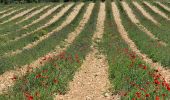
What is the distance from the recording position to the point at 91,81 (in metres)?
16.5

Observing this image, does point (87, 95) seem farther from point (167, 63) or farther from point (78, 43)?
point (78, 43)

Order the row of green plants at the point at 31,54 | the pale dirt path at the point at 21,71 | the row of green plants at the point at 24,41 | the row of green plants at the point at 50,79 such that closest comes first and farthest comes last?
the row of green plants at the point at 50,79
the pale dirt path at the point at 21,71
the row of green plants at the point at 31,54
the row of green plants at the point at 24,41

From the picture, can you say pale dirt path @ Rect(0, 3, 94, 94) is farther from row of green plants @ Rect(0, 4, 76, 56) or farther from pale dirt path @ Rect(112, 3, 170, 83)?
pale dirt path @ Rect(112, 3, 170, 83)

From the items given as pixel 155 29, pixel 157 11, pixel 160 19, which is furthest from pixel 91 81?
pixel 157 11

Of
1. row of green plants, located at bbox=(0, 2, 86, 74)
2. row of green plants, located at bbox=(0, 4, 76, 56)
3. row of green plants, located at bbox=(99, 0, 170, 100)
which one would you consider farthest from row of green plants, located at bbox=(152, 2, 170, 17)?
row of green plants, located at bbox=(99, 0, 170, 100)

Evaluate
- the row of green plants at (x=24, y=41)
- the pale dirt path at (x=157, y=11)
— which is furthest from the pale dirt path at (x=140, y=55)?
the row of green plants at (x=24, y=41)

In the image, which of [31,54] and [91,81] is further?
[31,54]

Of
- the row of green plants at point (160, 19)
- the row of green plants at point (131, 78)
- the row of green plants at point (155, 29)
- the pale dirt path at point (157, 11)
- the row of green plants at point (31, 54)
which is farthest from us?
the pale dirt path at point (157, 11)

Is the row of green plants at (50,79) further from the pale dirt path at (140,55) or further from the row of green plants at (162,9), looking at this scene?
the row of green plants at (162,9)

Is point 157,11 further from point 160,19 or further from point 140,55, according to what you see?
point 140,55

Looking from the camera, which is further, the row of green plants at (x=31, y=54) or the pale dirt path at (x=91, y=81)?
the row of green plants at (x=31, y=54)

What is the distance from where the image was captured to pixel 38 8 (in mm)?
58969

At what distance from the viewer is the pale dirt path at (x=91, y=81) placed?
14203mm

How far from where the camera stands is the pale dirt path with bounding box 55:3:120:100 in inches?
559
